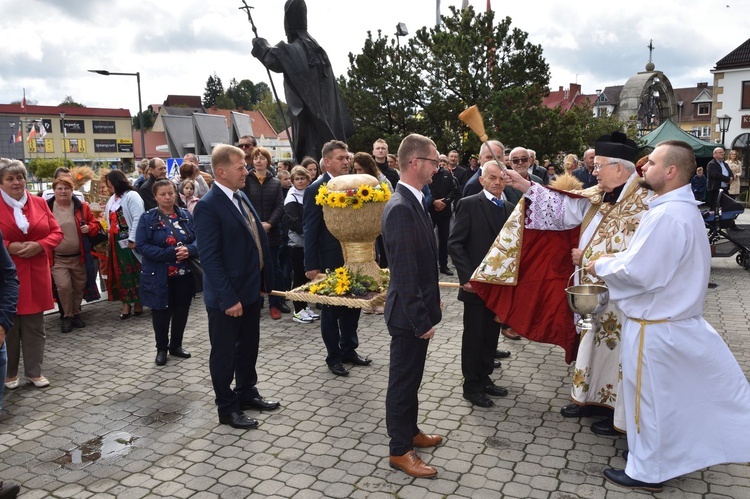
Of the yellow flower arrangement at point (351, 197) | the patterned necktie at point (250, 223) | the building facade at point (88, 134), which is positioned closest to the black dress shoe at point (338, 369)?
the patterned necktie at point (250, 223)

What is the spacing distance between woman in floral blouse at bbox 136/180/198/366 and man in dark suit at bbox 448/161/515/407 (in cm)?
289

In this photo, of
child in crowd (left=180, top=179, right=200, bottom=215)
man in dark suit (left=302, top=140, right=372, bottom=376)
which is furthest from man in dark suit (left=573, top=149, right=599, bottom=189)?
man in dark suit (left=302, top=140, right=372, bottom=376)

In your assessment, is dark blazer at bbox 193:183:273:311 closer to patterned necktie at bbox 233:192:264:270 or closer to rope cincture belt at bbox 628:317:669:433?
patterned necktie at bbox 233:192:264:270

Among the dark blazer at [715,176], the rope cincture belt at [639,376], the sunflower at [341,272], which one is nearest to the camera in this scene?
the rope cincture belt at [639,376]

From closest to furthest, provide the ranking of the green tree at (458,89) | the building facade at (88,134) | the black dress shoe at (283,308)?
the black dress shoe at (283,308) → the green tree at (458,89) → the building facade at (88,134)

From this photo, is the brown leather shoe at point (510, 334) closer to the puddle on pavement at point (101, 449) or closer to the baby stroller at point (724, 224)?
the puddle on pavement at point (101, 449)

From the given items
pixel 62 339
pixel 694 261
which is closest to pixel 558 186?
pixel 694 261

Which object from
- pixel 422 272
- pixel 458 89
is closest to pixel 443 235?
pixel 422 272

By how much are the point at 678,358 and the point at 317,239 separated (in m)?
3.45

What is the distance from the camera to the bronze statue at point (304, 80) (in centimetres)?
967

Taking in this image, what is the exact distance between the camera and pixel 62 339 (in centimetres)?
750

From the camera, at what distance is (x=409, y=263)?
379 cm

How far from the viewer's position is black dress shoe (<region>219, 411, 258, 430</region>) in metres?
4.80

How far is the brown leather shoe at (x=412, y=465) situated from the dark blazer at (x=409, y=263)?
846 millimetres
